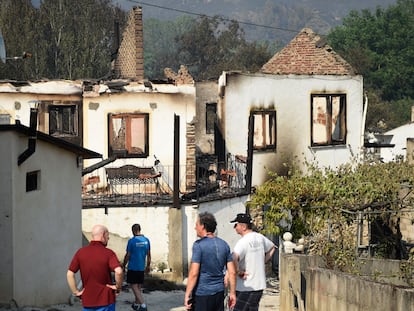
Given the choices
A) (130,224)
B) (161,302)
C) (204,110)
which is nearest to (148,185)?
(130,224)

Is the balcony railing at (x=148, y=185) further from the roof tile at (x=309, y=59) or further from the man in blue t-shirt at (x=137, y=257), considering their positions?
the man in blue t-shirt at (x=137, y=257)

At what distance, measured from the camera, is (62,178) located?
1727 cm

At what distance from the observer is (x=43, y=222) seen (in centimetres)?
1633

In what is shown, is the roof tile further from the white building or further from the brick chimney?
A: the white building

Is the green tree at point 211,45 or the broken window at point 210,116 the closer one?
the broken window at point 210,116

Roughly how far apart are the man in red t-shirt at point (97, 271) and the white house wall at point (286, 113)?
1798cm

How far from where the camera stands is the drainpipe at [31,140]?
1530cm

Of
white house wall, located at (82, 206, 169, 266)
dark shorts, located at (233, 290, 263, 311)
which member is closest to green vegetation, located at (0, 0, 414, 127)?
white house wall, located at (82, 206, 169, 266)

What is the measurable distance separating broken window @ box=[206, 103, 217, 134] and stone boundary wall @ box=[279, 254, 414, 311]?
1313cm

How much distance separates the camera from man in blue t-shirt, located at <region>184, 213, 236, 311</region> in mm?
10539

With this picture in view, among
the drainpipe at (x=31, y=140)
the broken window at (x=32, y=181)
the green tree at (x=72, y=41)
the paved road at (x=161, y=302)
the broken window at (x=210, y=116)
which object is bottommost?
the paved road at (x=161, y=302)

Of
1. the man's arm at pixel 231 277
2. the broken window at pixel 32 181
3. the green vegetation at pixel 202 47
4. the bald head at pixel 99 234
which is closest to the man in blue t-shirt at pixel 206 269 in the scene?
the man's arm at pixel 231 277

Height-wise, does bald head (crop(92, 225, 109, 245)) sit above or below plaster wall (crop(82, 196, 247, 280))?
above

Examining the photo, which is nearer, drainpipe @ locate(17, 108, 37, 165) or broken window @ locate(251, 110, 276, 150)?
drainpipe @ locate(17, 108, 37, 165)
